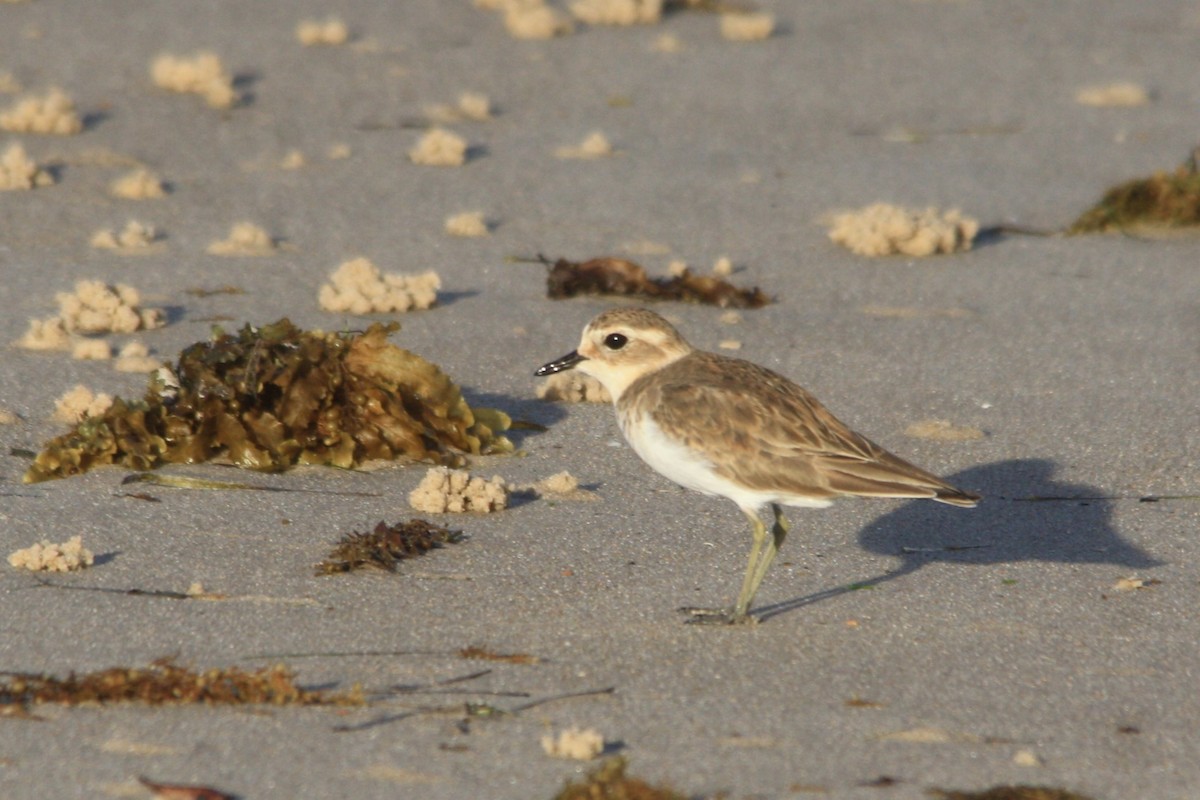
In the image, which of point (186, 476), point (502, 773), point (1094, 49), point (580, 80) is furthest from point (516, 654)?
point (1094, 49)

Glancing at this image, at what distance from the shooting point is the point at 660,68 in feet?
38.1

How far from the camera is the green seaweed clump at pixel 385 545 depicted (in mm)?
5332

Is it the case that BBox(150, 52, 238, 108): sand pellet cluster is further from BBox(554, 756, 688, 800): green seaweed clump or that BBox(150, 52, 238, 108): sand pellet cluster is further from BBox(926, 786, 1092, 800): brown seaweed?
BBox(926, 786, 1092, 800): brown seaweed

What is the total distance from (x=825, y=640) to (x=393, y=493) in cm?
187

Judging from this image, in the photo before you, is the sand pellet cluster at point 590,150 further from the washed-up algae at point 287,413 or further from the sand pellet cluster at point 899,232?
the washed-up algae at point 287,413

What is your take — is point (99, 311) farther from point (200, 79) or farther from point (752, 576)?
point (752, 576)

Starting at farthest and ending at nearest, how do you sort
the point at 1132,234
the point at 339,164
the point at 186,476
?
the point at 339,164 → the point at 1132,234 → the point at 186,476

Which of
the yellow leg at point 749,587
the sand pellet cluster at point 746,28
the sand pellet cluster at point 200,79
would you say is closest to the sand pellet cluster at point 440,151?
the sand pellet cluster at point 200,79

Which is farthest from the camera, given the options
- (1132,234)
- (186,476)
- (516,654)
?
(1132,234)

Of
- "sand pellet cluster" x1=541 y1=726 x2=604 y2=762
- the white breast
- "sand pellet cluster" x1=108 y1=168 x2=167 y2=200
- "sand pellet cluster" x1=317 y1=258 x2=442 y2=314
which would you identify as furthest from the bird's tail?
"sand pellet cluster" x1=108 y1=168 x2=167 y2=200

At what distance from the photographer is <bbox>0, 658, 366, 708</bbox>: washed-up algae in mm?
4277

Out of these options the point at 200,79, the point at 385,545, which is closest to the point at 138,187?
the point at 200,79

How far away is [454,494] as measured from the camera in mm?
5879

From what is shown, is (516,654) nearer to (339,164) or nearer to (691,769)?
(691,769)
